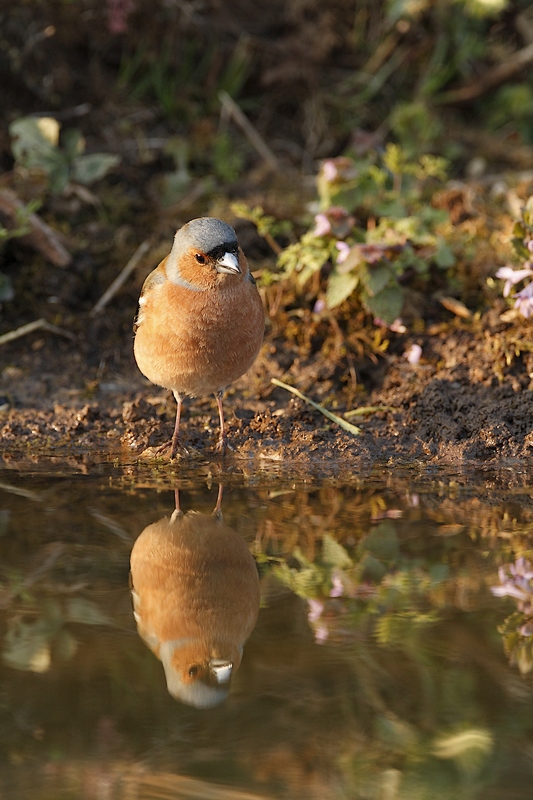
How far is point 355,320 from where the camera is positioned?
5.71m

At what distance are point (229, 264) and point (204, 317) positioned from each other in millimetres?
278

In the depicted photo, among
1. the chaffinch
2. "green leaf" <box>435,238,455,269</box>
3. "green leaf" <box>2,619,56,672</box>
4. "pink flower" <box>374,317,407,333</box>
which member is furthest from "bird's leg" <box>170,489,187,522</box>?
"green leaf" <box>435,238,455,269</box>

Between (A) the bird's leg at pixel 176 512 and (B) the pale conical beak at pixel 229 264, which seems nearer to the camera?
(A) the bird's leg at pixel 176 512

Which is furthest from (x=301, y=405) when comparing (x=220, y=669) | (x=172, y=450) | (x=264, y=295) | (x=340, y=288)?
(x=220, y=669)

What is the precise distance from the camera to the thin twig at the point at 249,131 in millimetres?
7531

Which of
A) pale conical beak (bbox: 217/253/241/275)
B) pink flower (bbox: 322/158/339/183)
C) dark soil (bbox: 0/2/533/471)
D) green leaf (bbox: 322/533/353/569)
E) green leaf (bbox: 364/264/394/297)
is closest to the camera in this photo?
green leaf (bbox: 322/533/353/569)

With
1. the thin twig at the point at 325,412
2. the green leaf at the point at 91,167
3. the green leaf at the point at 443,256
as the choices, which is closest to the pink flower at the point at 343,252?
the green leaf at the point at 443,256

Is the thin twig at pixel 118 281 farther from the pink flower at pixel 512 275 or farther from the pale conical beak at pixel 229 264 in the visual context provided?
the pink flower at pixel 512 275

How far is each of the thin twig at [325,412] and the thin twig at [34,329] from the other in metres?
1.32

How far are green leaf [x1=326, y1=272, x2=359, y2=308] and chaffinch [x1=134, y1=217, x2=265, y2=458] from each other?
2.19 ft

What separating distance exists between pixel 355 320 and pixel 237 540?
2.33 meters

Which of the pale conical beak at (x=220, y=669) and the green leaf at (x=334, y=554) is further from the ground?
the pale conical beak at (x=220, y=669)

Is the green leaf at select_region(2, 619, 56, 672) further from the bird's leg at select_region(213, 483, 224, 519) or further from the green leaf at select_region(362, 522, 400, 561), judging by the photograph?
the green leaf at select_region(362, 522, 400, 561)

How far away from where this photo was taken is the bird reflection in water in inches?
108
